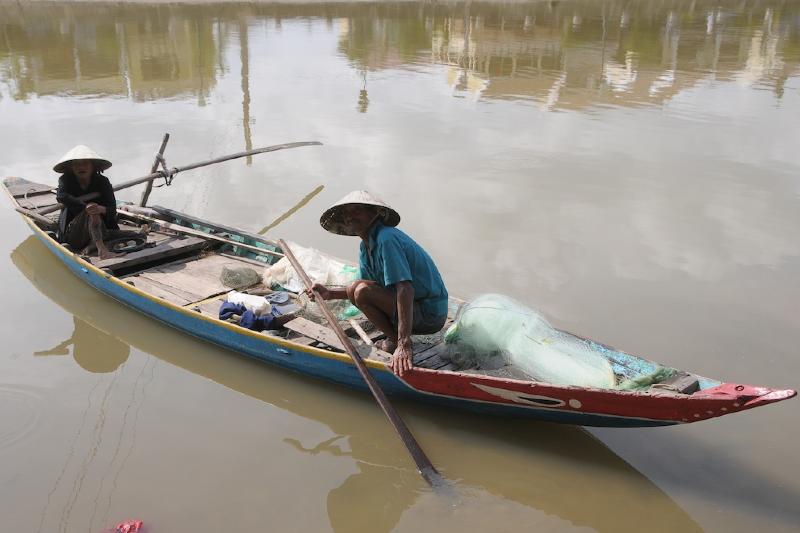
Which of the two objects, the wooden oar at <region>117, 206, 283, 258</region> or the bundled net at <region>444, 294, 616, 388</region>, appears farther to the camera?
the wooden oar at <region>117, 206, 283, 258</region>

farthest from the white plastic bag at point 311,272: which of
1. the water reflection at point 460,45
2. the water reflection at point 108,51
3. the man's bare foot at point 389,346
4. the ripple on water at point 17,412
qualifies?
the water reflection at point 108,51

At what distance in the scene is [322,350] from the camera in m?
4.25

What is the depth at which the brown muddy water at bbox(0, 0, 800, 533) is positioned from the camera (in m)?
3.72

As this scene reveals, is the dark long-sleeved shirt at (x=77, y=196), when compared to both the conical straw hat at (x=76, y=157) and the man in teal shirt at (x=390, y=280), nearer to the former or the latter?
the conical straw hat at (x=76, y=157)

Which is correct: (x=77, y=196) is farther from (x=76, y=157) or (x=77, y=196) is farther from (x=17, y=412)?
(x=17, y=412)

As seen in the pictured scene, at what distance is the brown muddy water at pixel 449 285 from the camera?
3.72m

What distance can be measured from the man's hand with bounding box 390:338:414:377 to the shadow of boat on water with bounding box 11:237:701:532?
513mm

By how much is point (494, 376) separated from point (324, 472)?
1141 millimetres

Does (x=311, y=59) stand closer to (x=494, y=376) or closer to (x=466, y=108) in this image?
(x=466, y=108)

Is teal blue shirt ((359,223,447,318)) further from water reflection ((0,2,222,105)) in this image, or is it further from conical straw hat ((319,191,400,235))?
water reflection ((0,2,222,105))

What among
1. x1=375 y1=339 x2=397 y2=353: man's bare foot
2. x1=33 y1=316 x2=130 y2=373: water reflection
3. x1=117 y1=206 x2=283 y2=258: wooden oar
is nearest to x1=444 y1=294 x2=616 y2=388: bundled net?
x1=375 y1=339 x2=397 y2=353: man's bare foot

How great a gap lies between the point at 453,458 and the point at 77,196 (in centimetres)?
397

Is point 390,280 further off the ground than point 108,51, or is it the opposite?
point 108,51

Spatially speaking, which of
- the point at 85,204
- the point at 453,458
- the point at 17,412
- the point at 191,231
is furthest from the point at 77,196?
the point at 453,458
